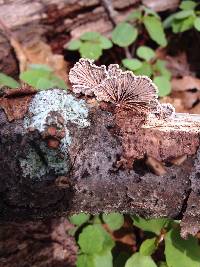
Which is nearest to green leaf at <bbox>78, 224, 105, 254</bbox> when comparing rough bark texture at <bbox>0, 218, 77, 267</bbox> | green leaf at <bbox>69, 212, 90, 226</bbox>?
green leaf at <bbox>69, 212, 90, 226</bbox>

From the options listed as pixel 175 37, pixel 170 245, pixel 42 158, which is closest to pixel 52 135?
pixel 42 158

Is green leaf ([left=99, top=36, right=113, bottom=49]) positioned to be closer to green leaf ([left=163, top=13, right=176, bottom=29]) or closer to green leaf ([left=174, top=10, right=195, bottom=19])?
green leaf ([left=174, top=10, right=195, bottom=19])

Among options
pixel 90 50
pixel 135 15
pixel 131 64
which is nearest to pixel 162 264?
pixel 131 64

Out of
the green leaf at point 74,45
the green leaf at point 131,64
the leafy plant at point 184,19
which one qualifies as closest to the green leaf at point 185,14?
the leafy plant at point 184,19

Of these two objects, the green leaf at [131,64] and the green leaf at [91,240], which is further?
the green leaf at [131,64]

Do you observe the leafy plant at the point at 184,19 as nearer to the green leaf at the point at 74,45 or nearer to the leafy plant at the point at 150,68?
the leafy plant at the point at 150,68

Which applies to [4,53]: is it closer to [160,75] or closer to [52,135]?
[160,75]
